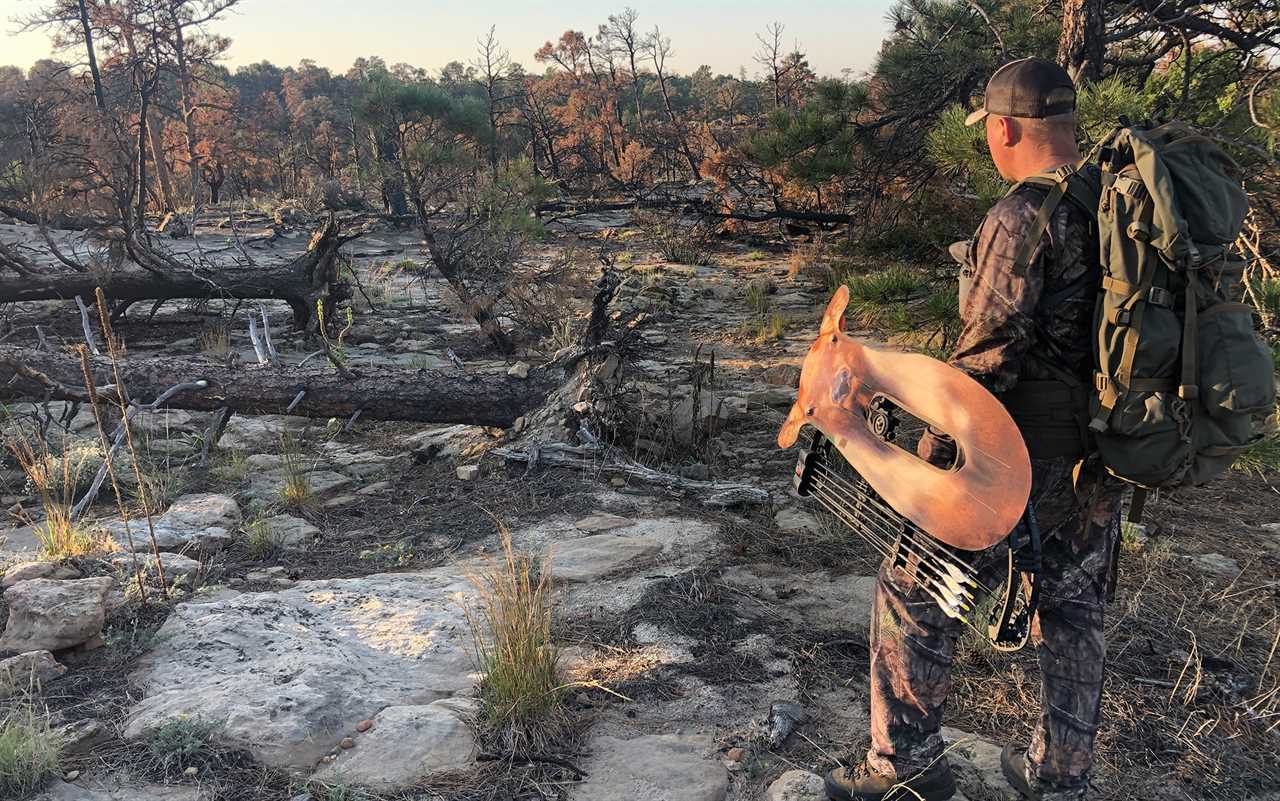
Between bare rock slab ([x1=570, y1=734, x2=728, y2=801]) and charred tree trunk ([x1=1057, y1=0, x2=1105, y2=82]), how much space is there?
386cm

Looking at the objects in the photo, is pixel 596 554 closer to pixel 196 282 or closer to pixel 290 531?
pixel 290 531

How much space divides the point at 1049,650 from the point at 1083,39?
11.3 ft

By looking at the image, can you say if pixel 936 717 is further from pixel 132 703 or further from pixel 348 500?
pixel 348 500

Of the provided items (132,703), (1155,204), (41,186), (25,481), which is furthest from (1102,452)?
(41,186)

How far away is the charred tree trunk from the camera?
4195 millimetres

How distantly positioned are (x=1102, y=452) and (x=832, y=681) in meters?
1.38

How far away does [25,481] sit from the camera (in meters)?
5.20

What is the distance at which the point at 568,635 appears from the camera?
10.7 feet

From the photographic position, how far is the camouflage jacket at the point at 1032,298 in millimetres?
1993

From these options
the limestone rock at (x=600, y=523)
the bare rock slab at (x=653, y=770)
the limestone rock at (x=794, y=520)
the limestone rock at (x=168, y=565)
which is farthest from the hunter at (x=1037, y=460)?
the limestone rock at (x=168, y=565)

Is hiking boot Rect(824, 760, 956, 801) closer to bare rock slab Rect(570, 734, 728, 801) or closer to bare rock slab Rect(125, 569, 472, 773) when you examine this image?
bare rock slab Rect(570, 734, 728, 801)

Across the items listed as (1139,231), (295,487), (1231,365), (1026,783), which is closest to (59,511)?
(295,487)

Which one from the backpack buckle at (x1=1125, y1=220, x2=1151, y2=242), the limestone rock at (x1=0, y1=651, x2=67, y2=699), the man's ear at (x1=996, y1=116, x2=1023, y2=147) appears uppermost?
the man's ear at (x1=996, y1=116, x2=1023, y2=147)

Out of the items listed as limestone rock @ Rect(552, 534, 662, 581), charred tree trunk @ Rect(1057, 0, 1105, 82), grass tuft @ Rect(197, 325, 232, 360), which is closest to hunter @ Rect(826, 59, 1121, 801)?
limestone rock @ Rect(552, 534, 662, 581)
